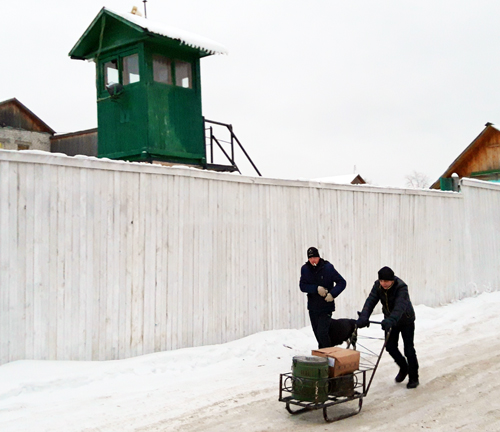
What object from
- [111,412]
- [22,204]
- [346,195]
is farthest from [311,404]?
[346,195]

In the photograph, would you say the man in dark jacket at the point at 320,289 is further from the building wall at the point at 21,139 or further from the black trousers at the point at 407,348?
the building wall at the point at 21,139

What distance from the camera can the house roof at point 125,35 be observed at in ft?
49.4

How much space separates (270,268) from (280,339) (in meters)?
1.32

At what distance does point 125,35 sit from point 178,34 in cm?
136

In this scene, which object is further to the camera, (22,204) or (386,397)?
(22,204)

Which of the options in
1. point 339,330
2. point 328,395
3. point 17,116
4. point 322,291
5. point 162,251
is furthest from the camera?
point 17,116

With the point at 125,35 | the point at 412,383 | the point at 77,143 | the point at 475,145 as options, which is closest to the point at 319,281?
the point at 412,383

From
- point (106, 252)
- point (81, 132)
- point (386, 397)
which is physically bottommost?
point (386, 397)

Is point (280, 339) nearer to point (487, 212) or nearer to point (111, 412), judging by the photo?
point (111, 412)

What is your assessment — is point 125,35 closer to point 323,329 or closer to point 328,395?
point 323,329

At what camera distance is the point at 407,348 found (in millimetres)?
7578

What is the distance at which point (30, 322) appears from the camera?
25.1 feet

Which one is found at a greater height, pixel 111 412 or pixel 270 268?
pixel 270 268

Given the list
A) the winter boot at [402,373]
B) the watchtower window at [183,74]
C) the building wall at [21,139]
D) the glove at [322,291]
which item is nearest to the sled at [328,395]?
the winter boot at [402,373]
